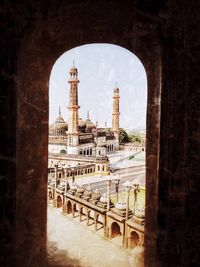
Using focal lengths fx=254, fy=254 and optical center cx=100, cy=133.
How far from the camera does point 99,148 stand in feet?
95.9

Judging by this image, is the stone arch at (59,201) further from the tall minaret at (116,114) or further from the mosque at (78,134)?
the tall minaret at (116,114)

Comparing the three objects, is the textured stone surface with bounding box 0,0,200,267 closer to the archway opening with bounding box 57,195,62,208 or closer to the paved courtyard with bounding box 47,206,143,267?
the paved courtyard with bounding box 47,206,143,267

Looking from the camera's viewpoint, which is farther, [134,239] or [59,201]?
[59,201]

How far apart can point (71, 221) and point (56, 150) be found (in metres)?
25.7

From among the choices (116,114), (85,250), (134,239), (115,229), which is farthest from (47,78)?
(116,114)

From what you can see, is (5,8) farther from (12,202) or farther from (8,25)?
(12,202)

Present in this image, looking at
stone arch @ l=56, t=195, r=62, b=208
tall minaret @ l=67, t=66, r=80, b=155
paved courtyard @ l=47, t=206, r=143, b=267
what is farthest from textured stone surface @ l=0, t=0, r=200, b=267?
tall minaret @ l=67, t=66, r=80, b=155

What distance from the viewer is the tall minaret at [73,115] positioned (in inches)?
1129

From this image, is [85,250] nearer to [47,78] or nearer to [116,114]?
[47,78]

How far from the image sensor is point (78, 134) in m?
29.2

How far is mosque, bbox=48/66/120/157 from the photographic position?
94.6ft

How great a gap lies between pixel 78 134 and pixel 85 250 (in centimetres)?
2518

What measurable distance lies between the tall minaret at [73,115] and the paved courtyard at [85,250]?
23.2 m

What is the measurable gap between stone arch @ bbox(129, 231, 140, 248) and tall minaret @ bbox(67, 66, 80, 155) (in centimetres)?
2428
